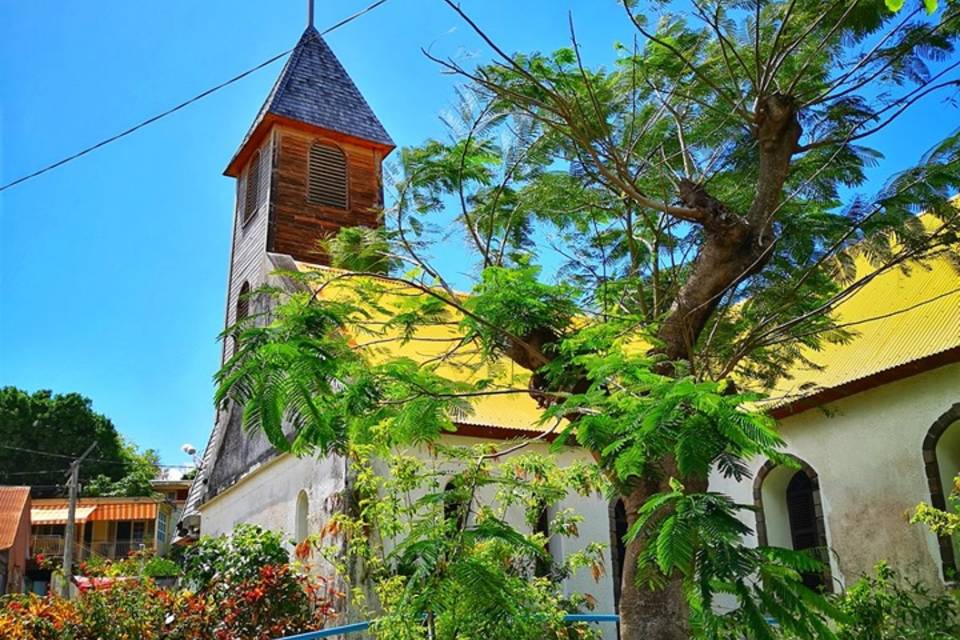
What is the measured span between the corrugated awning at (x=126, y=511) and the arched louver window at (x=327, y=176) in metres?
30.4

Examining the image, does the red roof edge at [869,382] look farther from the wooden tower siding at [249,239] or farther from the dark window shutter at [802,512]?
the wooden tower siding at [249,239]

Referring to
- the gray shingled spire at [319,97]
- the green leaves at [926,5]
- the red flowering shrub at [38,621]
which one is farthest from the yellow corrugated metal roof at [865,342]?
the gray shingled spire at [319,97]

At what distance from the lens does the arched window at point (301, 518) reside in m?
14.2

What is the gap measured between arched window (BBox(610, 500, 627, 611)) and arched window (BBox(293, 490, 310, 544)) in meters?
4.70

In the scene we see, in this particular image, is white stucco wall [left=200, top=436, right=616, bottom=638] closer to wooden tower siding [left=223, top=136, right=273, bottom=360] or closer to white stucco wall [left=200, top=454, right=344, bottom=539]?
white stucco wall [left=200, top=454, right=344, bottom=539]

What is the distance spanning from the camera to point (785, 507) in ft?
45.8

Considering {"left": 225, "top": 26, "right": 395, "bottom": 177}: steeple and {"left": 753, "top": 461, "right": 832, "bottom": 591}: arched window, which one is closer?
{"left": 753, "top": 461, "right": 832, "bottom": 591}: arched window

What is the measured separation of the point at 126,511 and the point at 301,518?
3467cm

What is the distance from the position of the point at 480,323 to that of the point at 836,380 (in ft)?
21.5

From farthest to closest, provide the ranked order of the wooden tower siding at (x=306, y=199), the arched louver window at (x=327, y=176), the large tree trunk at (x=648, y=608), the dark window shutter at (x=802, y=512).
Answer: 1. the arched louver window at (x=327, y=176)
2. the wooden tower siding at (x=306, y=199)
3. the dark window shutter at (x=802, y=512)
4. the large tree trunk at (x=648, y=608)

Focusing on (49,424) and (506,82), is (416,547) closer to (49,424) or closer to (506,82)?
(506,82)

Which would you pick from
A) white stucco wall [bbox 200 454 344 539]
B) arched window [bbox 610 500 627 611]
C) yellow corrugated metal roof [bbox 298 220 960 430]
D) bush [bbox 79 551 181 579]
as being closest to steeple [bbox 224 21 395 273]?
white stucco wall [bbox 200 454 344 539]

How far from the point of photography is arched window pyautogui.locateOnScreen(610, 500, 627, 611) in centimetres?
1401

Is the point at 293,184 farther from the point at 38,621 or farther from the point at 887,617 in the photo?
the point at 887,617
